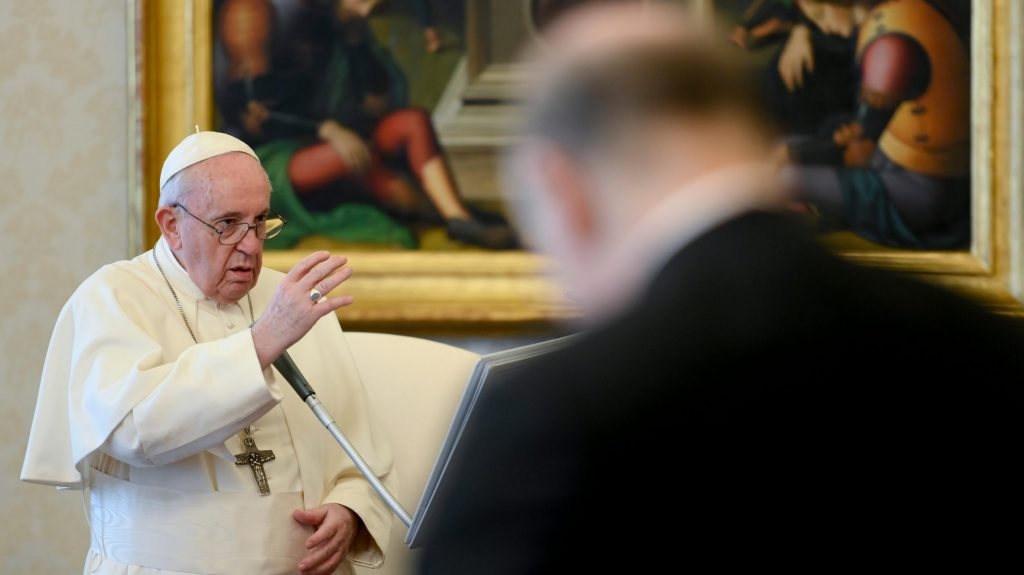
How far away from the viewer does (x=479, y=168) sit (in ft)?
15.4

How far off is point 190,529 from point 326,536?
34cm

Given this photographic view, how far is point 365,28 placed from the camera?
4.70 metres

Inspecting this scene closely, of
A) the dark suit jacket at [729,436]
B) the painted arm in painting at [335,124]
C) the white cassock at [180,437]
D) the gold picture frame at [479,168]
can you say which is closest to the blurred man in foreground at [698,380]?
the dark suit jacket at [729,436]

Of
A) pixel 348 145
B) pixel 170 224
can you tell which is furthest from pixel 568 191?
pixel 348 145

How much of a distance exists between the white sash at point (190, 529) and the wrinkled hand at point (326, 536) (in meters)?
0.06

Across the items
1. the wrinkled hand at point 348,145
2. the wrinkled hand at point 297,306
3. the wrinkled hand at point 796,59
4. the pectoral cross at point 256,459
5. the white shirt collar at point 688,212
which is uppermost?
the wrinkled hand at point 796,59

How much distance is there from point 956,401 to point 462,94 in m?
3.49

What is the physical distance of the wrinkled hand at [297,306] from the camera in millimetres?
3025

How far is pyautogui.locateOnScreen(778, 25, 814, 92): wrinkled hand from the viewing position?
14.9ft

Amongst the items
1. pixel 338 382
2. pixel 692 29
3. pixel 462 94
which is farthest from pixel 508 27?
pixel 692 29

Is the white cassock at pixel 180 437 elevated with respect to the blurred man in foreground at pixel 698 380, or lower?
lower

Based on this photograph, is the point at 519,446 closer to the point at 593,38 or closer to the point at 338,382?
the point at 593,38

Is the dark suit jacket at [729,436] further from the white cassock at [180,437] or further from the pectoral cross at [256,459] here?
the pectoral cross at [256,459]

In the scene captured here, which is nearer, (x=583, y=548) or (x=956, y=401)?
(x=583, y=548)
